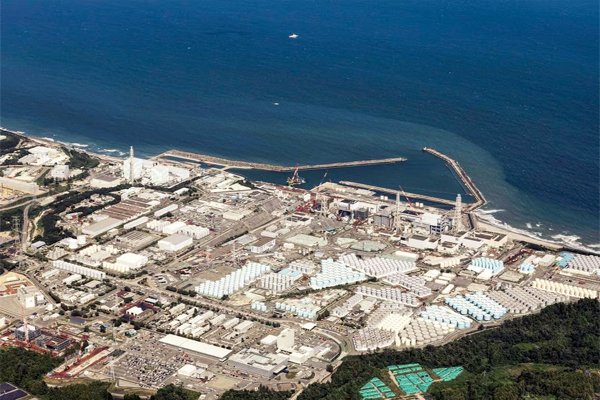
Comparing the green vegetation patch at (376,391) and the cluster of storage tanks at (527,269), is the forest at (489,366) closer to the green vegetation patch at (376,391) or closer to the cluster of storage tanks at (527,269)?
the green vegetation patch at (376,391)

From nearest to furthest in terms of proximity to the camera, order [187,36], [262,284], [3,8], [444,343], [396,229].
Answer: [444,343]
[262,284]
[396,229]
[187,36]
[3,8]

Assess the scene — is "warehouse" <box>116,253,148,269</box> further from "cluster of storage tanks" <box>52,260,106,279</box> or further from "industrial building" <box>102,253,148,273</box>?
"cluster of storage tanks" <box>52,260,106,279</box>

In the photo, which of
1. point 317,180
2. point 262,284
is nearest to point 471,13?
point 317,180

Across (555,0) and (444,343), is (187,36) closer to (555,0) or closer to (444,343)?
(555,0)

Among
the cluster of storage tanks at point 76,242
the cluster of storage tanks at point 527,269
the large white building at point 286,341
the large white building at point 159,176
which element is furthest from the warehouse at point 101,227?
the cluster of storage tanks at point 527,269

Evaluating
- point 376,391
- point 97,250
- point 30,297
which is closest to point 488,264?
point 376,391

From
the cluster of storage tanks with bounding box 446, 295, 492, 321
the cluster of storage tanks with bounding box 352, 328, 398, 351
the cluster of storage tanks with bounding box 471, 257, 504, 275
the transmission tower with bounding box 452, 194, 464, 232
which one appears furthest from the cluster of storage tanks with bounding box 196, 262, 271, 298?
the transmission tower with bounding box 452, 194, 464, 232
